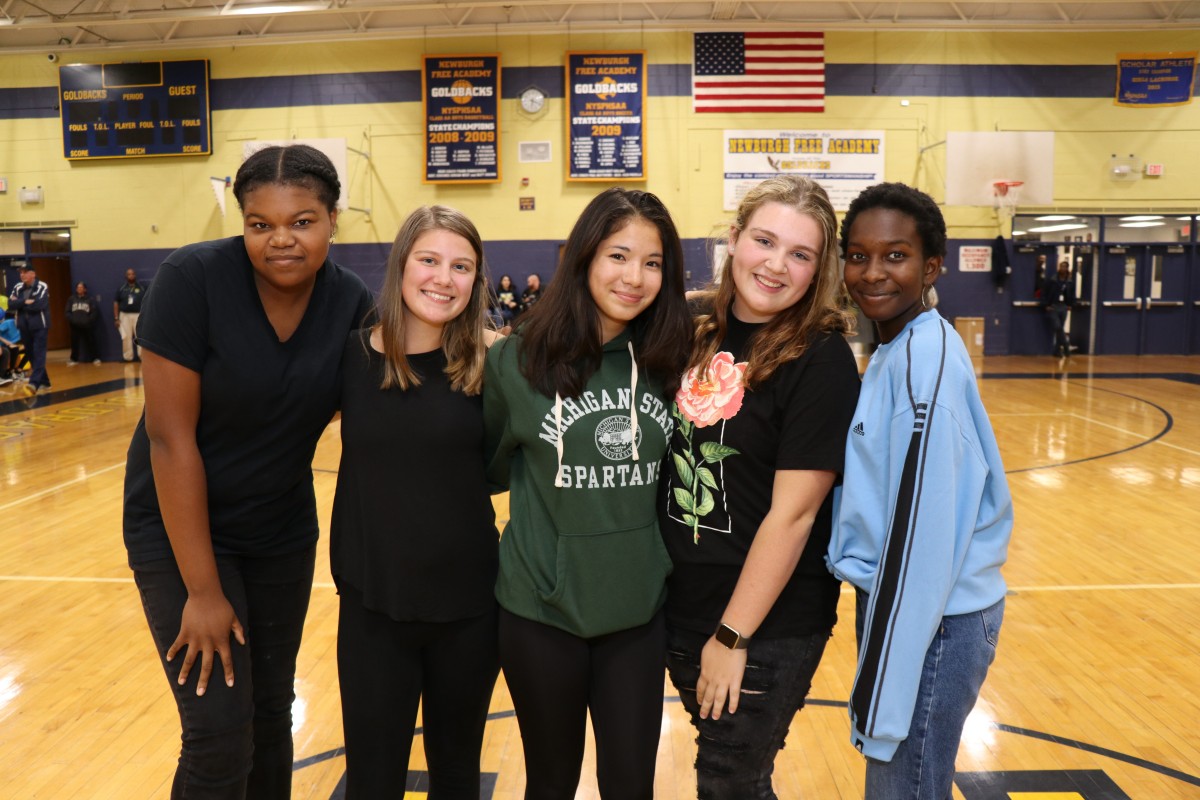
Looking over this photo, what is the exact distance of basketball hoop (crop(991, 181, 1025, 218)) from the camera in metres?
14.0

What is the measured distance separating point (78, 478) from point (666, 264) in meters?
6.38

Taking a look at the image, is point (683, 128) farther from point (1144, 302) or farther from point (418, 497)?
point (418, 497)

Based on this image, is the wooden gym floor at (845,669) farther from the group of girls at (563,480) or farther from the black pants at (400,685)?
the group of girls at (563,480)

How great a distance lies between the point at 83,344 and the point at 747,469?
53.9 feet

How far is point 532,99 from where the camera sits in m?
14.0

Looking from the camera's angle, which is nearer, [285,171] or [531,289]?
[285,171]

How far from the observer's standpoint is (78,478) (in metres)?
6.62

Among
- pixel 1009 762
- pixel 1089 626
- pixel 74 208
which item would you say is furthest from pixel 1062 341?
pixel 74 208

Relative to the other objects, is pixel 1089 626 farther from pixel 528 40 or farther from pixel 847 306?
pixel 528 40

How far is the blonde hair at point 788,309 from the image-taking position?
159 centimetres

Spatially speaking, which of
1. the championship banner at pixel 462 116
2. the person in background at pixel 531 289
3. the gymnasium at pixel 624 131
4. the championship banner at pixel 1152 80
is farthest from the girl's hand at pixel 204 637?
the championship banner at pixel 1152 80

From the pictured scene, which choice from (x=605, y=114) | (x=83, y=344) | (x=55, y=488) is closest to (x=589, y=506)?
(x=55, y=488)

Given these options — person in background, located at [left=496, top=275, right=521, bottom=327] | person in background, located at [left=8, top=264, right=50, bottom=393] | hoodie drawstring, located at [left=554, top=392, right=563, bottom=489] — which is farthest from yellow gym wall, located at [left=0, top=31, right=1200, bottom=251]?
hoodie drawstring, located at [left=554, top=392, right=563, bottom=489]

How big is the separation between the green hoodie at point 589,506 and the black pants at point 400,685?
17 cm
